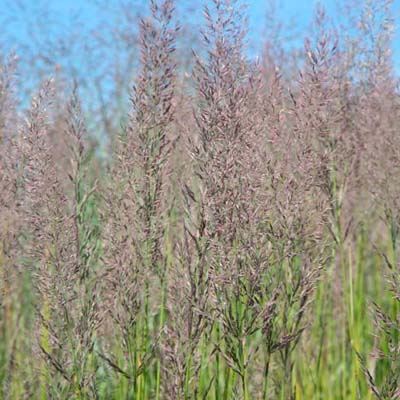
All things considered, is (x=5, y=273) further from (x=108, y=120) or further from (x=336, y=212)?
(x=108, y=120)

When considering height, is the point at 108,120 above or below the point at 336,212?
above

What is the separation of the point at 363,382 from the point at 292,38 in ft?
8.16

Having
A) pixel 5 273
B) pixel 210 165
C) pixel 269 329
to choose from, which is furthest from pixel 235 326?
pixel 5 273

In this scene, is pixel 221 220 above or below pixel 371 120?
below

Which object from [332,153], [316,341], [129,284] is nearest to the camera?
[129,284]

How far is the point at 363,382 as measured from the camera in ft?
9.22

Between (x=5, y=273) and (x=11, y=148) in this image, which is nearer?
(x=5, y=273)

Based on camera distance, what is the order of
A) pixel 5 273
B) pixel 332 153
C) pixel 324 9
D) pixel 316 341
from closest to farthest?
pixel 5 273, pixel 332 153, pixel 324 9, pixel 316 341

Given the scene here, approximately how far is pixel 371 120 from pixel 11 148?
4.88ft

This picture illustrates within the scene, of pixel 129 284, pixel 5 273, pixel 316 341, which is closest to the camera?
pixel 129 284

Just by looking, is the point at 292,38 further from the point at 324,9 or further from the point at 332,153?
the point at 332,153

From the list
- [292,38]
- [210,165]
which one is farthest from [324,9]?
[292,38]

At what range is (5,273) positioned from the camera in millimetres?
2246

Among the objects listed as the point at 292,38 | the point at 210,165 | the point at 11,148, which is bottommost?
the point at 210,165
